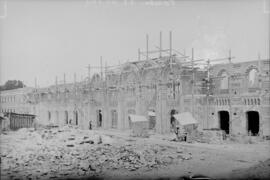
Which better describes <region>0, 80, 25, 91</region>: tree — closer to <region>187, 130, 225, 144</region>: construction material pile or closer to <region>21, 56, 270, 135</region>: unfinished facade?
<region>21, 56, 270, 135</region>: unfinished facade

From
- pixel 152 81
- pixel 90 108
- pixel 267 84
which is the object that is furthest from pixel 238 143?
pixel 90 108

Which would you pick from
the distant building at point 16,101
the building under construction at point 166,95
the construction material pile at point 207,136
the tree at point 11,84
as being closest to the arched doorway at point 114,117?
the building under construction at point 166,95

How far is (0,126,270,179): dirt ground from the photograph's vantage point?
12117 mm

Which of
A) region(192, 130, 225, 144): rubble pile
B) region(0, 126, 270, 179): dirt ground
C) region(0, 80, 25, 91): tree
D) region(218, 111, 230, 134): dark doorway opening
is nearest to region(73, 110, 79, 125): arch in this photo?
region(0, 80, 25, 91): tree

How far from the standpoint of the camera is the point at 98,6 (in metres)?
13.6

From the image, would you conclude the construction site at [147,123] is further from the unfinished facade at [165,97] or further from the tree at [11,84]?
the tree at [11,84]

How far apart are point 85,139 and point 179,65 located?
7.88 meters

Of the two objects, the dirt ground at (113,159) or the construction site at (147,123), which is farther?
the construction site at (147,123)

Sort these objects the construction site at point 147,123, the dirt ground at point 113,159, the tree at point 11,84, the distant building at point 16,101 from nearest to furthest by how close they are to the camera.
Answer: the dirt ground at point 113,159
the construction site at point 147,123
the tree at point 11,84
the distant building at point 16,101

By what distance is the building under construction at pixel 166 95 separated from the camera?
17672 mm

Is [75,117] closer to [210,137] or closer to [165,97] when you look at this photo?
[165,97]

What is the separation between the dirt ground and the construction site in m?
0.04

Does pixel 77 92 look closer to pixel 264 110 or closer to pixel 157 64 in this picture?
pixel 157 64

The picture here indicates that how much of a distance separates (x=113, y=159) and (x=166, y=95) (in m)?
8.08
